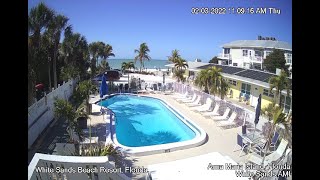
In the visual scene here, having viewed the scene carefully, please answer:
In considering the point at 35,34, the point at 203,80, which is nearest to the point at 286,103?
the point at 203,80

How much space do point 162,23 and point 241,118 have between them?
3.19 metres

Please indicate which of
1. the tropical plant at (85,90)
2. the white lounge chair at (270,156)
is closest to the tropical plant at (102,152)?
the tropical plant at (85,90)

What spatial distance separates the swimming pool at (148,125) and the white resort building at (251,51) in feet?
6.58

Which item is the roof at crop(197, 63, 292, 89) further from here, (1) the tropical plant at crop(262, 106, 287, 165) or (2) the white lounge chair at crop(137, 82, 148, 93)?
(2) the white lounge chair at crop(137, 82, 148, 93)

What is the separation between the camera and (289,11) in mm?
4934

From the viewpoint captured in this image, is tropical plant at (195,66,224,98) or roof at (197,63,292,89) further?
tropical plant at (195,66,224,98)

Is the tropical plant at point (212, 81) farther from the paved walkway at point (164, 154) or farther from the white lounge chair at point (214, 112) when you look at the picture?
the paved walkway at point (164, 154)

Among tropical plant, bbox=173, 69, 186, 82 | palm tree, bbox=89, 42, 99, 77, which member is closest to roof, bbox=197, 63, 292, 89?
tropical plant, bbox=173, 69, 186, 82

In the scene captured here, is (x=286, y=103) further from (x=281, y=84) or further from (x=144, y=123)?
(x=144, y=123)

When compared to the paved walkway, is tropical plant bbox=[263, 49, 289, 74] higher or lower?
higher

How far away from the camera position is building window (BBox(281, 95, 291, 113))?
17.5 feet

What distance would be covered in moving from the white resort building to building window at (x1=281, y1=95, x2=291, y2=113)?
0.67 metres

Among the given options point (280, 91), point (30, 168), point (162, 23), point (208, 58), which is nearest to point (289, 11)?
point (280, 91)
